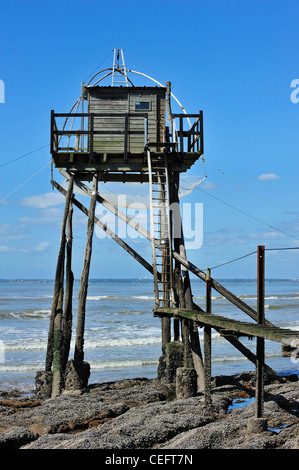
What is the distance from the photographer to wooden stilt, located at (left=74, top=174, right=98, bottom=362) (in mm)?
14398

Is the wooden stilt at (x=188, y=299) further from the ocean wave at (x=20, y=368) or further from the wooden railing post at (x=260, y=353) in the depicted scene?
the ocean wave at (x=20, y=368)

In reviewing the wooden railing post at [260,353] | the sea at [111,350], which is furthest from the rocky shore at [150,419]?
the sea at [111,350]

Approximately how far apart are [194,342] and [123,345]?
49.7 feet

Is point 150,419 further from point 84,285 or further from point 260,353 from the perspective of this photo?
point 84,285

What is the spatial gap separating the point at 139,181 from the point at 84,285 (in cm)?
354

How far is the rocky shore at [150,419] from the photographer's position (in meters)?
9.20

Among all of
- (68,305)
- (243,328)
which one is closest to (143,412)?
(243,328)

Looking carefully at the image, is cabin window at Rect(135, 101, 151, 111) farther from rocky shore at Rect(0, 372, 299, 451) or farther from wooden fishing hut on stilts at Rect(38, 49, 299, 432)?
rocky shore at Rect(0, 372, 299, 451)

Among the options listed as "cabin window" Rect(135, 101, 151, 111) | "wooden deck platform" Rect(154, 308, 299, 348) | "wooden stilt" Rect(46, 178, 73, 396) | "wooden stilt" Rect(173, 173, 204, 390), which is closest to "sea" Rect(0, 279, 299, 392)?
"wooden stilt" Rect(46, 178, 73, 396)

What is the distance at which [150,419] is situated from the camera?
34.8 ft

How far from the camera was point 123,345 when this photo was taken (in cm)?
2839
